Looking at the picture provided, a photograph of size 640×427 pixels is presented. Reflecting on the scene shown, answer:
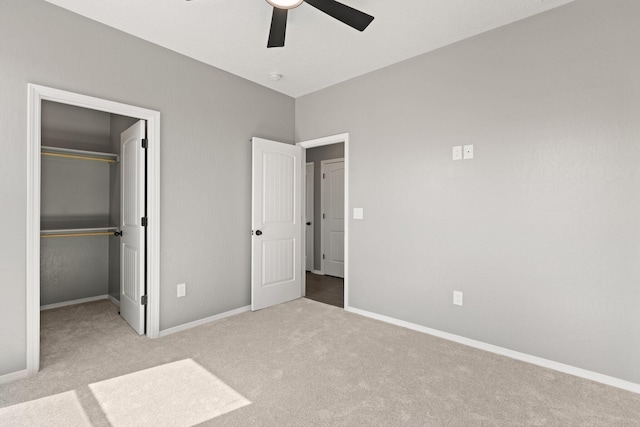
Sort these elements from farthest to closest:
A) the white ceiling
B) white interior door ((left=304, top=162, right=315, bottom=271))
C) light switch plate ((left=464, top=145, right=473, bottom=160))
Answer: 1. white interior door ((left=304, top=162, right=315, bottom=271))
2. light switch plate ((left=464, top=145, right=473, bottom=160))
3. the white ceiling

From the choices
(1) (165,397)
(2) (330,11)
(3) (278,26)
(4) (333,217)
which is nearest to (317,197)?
(4) (333,217)

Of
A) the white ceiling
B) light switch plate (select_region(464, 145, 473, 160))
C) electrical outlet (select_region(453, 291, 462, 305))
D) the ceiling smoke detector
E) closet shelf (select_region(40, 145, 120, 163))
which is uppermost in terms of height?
the white ceiling

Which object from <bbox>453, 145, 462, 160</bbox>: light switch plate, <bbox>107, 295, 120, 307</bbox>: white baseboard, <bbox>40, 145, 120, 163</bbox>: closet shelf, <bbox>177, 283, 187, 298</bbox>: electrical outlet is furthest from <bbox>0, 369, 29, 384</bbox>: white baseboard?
<bbox>453, 145, 462, 160</bbox>: light switch plate

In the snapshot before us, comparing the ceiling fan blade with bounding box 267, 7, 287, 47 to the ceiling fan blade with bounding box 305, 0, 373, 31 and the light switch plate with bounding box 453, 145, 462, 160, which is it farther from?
the light switch plate with bounding box 453, 145, 462, 160

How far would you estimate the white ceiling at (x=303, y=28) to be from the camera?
2.38 meters

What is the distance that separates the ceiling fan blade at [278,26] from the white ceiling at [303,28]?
1.04ft

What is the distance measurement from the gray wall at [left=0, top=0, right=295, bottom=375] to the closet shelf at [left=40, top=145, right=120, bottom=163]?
4.32ft

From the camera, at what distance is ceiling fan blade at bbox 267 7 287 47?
2062mm

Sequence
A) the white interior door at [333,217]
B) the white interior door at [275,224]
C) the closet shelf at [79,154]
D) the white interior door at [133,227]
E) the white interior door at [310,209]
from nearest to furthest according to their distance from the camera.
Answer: the white interior door at [133,227] < the closet shelf at [79,154] < the white interior door at [275,224] < the white interior door at [333,217] < the white interior door at [310,209]

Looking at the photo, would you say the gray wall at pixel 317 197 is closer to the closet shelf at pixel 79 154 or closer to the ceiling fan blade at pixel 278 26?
the closet shelf at pixel 79 154

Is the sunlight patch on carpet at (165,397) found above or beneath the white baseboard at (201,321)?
beneath

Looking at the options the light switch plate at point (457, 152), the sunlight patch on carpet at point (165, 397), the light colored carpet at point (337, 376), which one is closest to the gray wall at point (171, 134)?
the light colored carpet at point (337, 376)

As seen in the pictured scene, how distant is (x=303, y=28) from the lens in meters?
2.66

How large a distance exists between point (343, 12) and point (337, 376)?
2.48 meters
